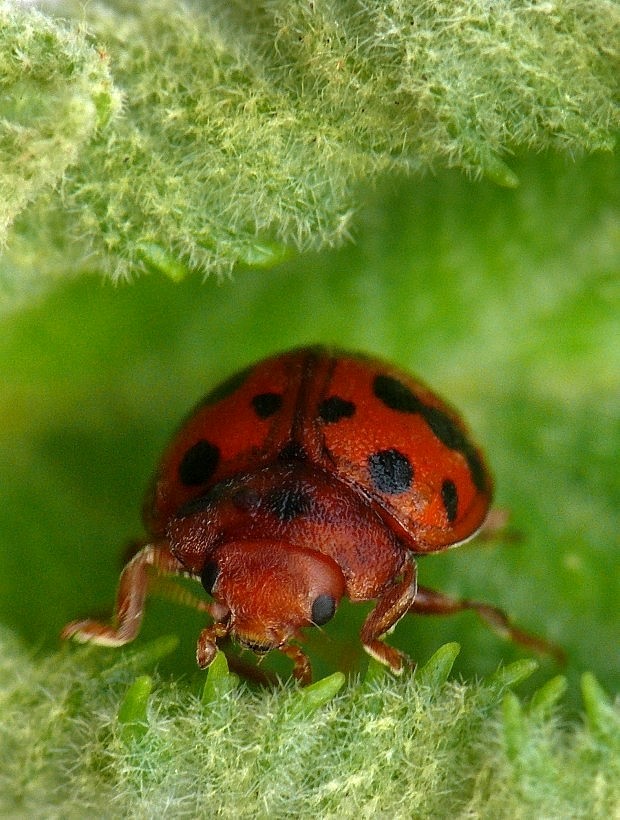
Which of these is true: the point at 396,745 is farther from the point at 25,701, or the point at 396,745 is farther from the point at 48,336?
the point at 48,336

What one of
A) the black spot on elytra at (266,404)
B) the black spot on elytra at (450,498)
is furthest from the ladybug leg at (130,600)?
the black spot on elytra at (450,498)

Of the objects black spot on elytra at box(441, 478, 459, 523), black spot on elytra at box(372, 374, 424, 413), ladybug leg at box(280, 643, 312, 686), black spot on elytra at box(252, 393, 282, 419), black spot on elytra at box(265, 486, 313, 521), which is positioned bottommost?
ladybug leg at box(280, 643, 312, 686)

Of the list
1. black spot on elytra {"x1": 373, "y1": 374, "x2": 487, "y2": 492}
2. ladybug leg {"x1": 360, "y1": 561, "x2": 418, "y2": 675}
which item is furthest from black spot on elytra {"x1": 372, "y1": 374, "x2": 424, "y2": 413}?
ladybug leg {"x1": 360, "y1": 561, "x2": 418, "y2": 675}

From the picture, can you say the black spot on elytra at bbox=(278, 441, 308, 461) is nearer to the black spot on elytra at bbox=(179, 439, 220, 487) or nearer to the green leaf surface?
the black spot on elytra at bbox=(179, 439, 220, 487)

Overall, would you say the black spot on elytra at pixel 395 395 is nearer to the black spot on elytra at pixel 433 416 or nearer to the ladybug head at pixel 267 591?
the black spot on elytra at pixel 433 416

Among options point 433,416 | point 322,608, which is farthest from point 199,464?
point 433,416

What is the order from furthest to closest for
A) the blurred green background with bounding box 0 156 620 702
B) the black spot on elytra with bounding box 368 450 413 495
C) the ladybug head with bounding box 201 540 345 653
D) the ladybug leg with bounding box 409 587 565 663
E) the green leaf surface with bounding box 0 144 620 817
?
1. the blurred green background with bounding box 0 156 620 702
2. the green leaf surface with bounding box 0 144 620 817
3. the ladybug leg with bounding box 409 587 565 663
4. the black spot on elytra with bounding box 368 450 413 495
5. the ladybug head with bounding box 201 540 345 653

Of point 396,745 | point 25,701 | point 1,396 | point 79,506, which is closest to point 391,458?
point 396,745
